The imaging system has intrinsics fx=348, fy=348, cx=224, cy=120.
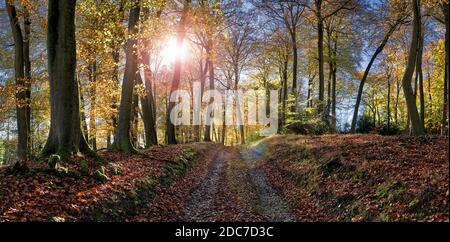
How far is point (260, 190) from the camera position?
13.3 metres

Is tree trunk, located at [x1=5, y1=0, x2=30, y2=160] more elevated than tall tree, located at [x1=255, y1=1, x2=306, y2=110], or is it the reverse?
tall tree, located at [x1=255, y1=1, x2=306, y2=110]

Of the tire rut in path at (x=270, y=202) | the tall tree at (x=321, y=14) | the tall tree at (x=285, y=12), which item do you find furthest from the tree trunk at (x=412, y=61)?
the tall tree at (x=285, y=12)

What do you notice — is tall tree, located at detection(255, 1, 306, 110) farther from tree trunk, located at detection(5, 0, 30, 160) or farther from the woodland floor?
tree trunk, located at detection(5, 0, 30, 160)

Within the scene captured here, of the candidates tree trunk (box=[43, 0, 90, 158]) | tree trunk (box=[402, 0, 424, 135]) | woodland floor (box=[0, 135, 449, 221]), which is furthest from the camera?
tree trunk (box=[402, 0, 424, 135])

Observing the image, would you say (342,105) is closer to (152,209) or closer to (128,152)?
(128,152)

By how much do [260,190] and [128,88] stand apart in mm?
7840

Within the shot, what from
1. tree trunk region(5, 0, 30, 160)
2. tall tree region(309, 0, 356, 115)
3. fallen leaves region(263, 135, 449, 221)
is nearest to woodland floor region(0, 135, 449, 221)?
fallen leaves region(263, 135, 449, 221)

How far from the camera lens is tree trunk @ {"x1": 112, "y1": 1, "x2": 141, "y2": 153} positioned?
1627 centimetres

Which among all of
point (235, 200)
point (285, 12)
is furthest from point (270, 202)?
point (285, 12)

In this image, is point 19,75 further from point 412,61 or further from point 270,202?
point 412,61

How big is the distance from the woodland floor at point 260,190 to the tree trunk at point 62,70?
99cm

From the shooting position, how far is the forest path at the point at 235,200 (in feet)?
32.4

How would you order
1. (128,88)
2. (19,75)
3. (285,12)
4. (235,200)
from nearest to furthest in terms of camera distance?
(235,200)
(128,88)
(19,75)
(285,12)

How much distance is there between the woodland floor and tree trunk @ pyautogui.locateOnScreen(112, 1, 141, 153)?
128 centimetres
